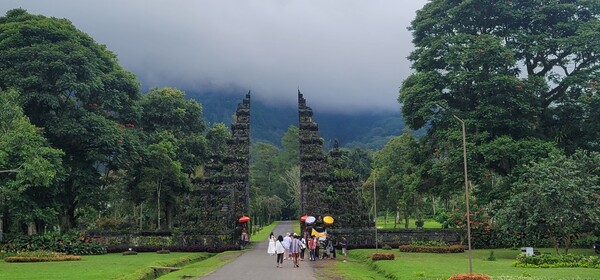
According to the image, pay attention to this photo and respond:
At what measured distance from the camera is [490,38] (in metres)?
32.8

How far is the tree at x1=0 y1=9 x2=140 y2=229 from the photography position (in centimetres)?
3616

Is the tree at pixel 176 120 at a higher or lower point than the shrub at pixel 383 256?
higher

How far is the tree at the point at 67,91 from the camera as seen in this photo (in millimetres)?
36156

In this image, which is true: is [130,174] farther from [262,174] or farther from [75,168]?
[262,174]

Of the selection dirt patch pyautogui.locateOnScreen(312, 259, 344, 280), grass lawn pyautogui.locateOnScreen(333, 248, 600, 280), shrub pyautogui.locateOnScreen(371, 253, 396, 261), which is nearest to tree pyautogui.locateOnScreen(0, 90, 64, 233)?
dirt patch pyautogui.locateOnScreen(312, 259, 344, 280)

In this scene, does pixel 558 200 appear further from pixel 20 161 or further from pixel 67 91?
pixel 67 91

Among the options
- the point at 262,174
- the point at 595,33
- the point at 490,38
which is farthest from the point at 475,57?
the point at 262,174

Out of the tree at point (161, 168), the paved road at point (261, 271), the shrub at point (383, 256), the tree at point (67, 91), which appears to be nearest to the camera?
the paved road at point (261, 271)

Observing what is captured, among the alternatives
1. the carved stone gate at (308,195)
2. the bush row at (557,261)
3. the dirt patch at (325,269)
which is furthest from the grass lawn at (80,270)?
the bush row at (557,261)

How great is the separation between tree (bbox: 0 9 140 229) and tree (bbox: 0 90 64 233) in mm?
3021

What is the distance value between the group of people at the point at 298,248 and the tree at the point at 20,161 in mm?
13113

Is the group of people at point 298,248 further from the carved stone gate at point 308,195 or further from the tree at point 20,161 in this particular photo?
the tree at point 20,161

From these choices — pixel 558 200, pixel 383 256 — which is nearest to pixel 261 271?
pixel 383 256

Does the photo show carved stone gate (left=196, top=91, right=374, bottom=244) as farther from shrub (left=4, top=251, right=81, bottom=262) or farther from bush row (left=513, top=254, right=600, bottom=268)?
bush row (left=513, top=254, right=600, bottom=268)
